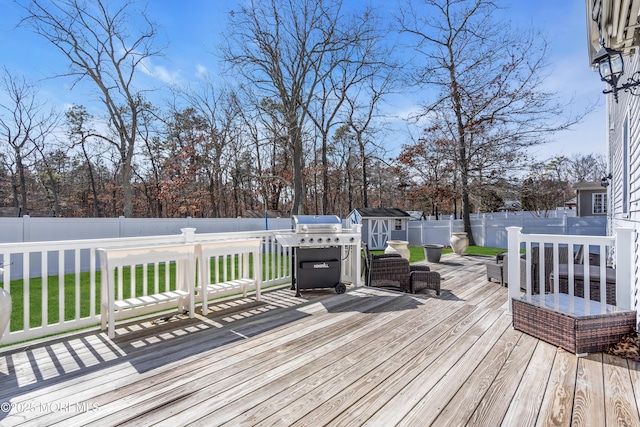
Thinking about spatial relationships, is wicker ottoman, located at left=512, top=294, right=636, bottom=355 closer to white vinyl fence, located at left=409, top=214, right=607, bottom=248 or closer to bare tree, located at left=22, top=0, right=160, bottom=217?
white vinyl fence, located at left=409, top=214, right=607, bottom=248

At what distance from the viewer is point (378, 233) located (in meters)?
13.6

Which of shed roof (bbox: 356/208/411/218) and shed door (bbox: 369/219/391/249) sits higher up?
shed roof (bbox: 356/208/411/218)

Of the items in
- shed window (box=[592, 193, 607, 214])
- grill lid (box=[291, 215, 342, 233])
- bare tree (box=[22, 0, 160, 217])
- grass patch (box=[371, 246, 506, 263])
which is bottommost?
grass patch (box=[371, 246, 506, 263])

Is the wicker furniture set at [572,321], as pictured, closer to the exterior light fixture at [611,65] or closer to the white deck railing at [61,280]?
the exterior light fixture at [611,65]

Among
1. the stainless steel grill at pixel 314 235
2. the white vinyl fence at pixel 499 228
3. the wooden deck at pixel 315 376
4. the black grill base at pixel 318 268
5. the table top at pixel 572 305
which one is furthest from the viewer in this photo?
the white vinyl fence at pixel 499 228

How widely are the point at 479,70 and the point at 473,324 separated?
41.1ft

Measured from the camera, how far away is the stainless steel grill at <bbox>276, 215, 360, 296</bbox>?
432 centimetres

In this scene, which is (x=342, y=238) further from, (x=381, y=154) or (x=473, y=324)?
(x=381, y=154)

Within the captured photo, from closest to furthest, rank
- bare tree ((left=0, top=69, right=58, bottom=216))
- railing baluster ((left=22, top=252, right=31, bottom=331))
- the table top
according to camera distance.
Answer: the table top → railing baluster ((left=22, top=252, right=31, bottom=331)) → bare tree ((left=0, top=69, right=58, bottom=216))

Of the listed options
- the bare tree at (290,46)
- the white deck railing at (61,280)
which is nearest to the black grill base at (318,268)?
the white deck railing at (61,280)

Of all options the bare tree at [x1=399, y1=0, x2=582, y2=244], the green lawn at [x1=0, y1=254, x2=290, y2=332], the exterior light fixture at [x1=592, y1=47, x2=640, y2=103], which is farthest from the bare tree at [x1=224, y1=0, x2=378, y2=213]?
the exterior light fixture at [x1=592, y1=47, x2=640, y2=103]

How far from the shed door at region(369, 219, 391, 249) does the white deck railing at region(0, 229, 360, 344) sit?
27.5ft

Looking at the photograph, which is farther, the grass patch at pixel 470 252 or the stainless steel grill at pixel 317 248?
the grass patch at pixel 470 252

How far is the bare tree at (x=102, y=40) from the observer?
1029 centimetres
